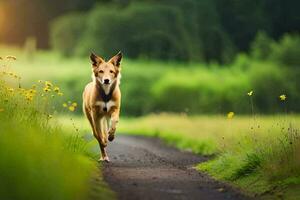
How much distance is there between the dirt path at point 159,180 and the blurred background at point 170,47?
26.9m

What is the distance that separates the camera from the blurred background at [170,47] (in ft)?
159

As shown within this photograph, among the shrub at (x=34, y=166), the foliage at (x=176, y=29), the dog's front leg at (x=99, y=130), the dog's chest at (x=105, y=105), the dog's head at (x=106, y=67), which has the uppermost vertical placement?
the foliage at (x=176, y=29)

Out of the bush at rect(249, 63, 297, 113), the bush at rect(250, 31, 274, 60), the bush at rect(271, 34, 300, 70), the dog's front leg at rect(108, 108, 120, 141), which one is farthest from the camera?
the bush at rect(250, 31, 274, 60)

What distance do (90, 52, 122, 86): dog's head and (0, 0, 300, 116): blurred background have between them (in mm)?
27807

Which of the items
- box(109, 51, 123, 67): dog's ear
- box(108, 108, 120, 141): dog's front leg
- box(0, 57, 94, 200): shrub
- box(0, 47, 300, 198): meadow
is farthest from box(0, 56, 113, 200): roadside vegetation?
box(0, 47, 300, 198): meadow

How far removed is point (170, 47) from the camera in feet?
181

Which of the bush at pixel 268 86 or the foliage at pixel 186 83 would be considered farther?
the bush at pixel 268 86

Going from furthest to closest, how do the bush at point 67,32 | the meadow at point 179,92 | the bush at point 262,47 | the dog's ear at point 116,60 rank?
the bush at point 67,32 → the bush at point 262,47 → the meadow at point 179,92 → the dog's ear at point 116,60

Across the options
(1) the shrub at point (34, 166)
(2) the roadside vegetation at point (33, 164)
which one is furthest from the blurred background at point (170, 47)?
(1) the shrub at point (34, 166)

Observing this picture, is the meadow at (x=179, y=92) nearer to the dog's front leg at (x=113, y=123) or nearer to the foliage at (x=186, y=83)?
the foliage at (x=186, y=83)

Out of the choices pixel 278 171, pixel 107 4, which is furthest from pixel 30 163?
pixel 107 4

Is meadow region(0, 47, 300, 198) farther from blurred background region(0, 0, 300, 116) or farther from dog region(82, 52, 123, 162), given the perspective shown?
dog region(82, 52, 123, 162)

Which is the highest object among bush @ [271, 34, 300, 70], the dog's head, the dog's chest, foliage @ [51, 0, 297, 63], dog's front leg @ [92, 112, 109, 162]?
foliage @ [51, 0, 297, 63]

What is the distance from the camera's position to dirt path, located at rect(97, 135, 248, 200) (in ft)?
39.3
